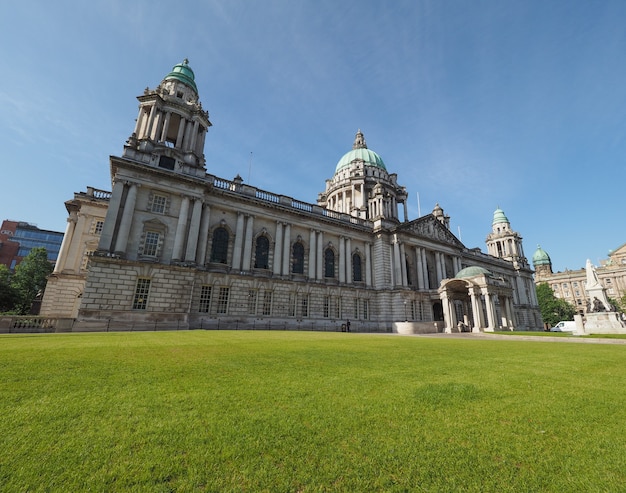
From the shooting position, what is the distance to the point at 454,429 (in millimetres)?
3605

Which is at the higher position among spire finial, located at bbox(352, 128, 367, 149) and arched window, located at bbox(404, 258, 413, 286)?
spire finial, located at bbox(352, 128, 367, 149)

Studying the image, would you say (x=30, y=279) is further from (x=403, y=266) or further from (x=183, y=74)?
(x=403, y=266)

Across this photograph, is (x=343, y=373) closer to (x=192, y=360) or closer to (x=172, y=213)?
(x=192, y=360)

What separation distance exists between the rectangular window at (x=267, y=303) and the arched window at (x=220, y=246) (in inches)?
206

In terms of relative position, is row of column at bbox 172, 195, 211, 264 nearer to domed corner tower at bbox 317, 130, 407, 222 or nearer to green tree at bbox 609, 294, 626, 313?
domed corner tower at bbox 317, 130, 407, 222

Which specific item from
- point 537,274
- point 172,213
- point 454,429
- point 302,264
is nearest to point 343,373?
point 454,429

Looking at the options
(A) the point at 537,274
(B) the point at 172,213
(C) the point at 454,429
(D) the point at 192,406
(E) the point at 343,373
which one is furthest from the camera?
(A) the point at 537,274

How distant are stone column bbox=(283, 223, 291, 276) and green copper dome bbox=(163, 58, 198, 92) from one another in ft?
65.0

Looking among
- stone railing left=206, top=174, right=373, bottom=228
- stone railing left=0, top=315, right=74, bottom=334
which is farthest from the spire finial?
stone railing left=0, top=315, right=74, bottom=334

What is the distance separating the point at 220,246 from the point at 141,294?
8.14 m

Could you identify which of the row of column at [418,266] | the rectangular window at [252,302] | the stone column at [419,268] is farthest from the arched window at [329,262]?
the stone column at [419,268]

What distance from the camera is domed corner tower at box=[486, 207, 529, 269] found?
6275cm

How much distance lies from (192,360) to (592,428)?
7.97 m

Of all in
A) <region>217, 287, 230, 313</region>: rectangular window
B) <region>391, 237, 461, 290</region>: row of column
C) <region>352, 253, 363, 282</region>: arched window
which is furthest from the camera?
<region>391, 237, 461, 290</region>: row of column
